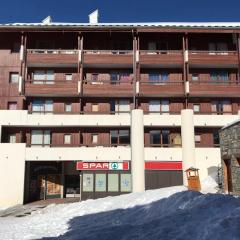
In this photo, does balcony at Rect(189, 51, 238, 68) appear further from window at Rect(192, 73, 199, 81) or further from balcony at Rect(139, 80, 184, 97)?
balcony at Rect(139, 80, 184, 97)

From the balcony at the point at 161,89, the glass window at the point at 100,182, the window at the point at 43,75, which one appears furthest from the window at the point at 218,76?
the window at the point at 43,75

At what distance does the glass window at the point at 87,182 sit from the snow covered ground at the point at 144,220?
24.9 ft

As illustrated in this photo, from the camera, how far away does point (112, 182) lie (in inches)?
1325

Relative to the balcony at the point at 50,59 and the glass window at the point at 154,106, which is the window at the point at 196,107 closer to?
the glass window at the point at 154,106

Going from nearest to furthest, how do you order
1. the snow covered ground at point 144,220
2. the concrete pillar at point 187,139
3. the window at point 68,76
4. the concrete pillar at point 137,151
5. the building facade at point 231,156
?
the snow covered ground at point 144,220 → the building facade at point 231,156 → the concrete pillar at point 137,151 → the concrete pillar at point 187,139 → the window at point 68,76

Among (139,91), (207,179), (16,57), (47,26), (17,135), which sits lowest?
(207,179)

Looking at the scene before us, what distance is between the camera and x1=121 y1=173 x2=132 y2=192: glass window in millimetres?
33594

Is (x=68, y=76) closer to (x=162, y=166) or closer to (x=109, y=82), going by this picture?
(x=109, y=82)

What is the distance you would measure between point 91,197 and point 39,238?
17.7 metres

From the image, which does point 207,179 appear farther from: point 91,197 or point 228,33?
point 228,33

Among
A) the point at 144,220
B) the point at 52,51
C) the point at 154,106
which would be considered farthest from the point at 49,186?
the point at 144,220

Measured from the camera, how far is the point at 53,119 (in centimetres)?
3469

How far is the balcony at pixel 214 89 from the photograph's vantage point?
35312mm

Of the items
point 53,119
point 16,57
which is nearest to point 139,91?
point 53,119
